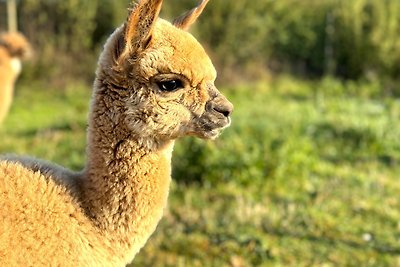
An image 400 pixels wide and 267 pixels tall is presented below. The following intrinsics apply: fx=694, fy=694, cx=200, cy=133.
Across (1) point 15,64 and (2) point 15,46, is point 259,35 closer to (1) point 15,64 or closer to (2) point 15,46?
(2) point 15,46

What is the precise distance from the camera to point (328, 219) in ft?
21.0

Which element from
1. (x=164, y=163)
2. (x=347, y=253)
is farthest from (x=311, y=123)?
(x=164, y=163)

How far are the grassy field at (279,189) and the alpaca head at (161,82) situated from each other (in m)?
2.43

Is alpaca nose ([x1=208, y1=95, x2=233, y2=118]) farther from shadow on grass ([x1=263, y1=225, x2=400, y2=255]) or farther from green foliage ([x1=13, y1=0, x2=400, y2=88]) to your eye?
green foliage ([x1=13, y1=0, x2=400, y2=88])

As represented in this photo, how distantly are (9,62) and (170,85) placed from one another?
6457mm

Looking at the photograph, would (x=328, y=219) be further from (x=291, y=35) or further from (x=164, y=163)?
(x=291, y=35)

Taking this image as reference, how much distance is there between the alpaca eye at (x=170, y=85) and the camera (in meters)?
3.06

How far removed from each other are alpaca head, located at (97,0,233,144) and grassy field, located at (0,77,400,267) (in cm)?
243

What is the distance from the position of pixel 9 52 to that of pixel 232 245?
5.16m

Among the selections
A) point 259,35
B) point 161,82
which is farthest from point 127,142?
point 259,35

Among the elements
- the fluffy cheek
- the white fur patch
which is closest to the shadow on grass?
the fluffy cheek

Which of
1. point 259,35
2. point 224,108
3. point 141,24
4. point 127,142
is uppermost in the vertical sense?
point 141,24

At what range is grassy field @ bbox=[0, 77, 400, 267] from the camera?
5.61 meters

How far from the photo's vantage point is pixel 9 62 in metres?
9.04
